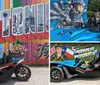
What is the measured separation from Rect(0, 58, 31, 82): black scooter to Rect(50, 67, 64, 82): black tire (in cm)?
72

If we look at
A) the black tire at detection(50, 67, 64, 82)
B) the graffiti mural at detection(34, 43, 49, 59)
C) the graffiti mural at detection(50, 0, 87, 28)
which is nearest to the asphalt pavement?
the graffiti mural at detection(34, 43, 49, 59)

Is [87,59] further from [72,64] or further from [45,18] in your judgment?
[45,18]

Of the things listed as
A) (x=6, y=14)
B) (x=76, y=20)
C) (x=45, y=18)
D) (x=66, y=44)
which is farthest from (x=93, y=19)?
(x=6, y=14)

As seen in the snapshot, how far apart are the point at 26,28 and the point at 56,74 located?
1.19 metres

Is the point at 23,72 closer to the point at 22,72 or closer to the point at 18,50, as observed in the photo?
the point at 22,72

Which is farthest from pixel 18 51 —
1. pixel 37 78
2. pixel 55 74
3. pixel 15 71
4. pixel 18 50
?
pixel 55 74

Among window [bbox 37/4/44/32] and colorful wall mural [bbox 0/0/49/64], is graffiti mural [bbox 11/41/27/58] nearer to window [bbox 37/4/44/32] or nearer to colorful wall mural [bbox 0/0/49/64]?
colorful wall mural [bbox 0/0/49/64]

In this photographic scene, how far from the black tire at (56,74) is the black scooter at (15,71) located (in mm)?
723

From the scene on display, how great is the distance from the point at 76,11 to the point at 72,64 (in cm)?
104

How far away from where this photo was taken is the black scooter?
171 inches

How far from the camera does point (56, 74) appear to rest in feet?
16.4

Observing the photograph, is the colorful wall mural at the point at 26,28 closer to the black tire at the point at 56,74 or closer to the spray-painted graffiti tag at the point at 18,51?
the spray-painted graffiti tag at the point at 18,51

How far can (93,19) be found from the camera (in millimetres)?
4906

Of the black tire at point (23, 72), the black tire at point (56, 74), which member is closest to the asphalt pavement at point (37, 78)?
the black tire at point (23, 72)
